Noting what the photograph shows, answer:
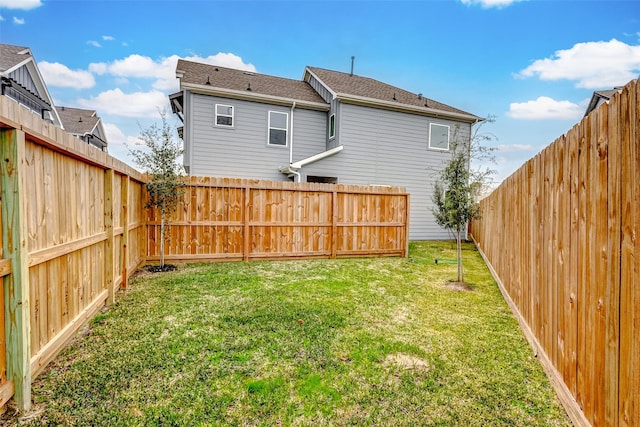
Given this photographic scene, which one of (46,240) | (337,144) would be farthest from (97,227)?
(337,144)

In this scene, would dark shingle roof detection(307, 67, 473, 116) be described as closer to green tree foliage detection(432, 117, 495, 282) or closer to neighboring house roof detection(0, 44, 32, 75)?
green tree foliage detection(432, 117, 495, 282)

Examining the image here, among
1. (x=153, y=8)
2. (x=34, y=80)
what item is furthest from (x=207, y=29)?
(x=34, y=80)

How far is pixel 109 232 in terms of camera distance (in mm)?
4340

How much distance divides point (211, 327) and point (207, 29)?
1247 centimetres

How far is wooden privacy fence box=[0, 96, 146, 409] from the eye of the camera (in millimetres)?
2062

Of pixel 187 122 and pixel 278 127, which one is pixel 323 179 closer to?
pixel 278 127

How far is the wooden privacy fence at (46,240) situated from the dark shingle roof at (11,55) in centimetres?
950

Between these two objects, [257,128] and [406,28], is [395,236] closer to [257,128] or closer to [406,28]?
[257,128]

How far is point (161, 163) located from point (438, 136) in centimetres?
1062

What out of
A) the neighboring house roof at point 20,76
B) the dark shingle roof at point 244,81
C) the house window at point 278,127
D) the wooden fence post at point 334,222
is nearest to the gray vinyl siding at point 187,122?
the dark shingle roof at point 244,81

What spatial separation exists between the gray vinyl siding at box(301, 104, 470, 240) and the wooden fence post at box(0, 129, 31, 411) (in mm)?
9169

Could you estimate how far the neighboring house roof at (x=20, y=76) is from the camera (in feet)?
30.6

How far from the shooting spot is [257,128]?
1152 centimetres

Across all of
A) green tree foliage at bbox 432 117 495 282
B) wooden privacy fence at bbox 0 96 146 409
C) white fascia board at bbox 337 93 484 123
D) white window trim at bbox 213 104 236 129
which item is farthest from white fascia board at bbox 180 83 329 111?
green tree foliage at bbox 432 117 495 282
